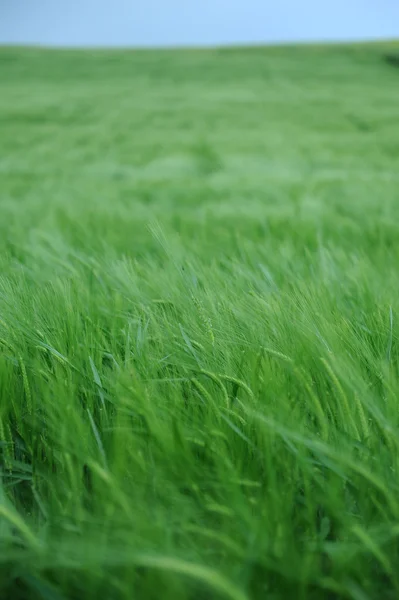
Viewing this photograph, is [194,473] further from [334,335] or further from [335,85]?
[335,85]

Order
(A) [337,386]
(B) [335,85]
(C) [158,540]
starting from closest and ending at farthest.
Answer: (C) [158,540]
(A) [337,386]
(B) [335,85]

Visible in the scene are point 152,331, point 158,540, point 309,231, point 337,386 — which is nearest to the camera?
point 158,540

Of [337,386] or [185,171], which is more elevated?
[337,386]

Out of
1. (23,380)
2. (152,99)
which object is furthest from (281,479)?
(152,99)

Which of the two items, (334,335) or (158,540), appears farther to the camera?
(334,335)

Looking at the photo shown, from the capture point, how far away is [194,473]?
0.40m

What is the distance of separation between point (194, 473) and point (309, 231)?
1233 millimetres

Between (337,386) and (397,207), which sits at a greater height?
(337,386)

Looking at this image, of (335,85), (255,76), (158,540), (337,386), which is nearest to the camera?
(158,540)

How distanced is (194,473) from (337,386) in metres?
0.14

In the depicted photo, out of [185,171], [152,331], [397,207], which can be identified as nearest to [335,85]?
[185,171]

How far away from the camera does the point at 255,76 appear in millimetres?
12070

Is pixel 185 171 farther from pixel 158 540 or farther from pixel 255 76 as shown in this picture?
pixel 255 76

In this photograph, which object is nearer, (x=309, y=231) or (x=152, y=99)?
(x=309, y=231)
